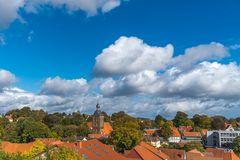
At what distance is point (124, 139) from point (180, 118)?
77.0 m

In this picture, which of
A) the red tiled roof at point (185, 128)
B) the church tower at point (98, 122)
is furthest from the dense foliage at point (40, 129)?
the red tiled roof at point (185, 128)

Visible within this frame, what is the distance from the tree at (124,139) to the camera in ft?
263

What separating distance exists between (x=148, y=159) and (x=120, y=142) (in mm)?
19524

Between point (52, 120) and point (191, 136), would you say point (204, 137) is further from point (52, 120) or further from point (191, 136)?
point (52, 120)

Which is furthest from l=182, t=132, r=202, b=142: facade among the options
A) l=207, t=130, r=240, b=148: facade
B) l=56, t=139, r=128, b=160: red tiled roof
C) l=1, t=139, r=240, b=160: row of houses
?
l=56, t=139, r=128, b=160: red tiled roof

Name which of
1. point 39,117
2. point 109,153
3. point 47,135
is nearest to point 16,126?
point 47,135

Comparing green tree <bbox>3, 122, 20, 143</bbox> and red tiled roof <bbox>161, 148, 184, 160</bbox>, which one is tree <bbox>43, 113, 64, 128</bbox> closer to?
green tree <bbox>3, 122, 20, 143</bbox>

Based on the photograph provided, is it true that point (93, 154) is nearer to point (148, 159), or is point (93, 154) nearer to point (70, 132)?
point (148, 159)

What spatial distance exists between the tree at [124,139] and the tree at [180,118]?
74.4 metres

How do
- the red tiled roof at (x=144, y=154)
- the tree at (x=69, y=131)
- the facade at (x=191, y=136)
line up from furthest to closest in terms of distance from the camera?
the facade at (x=191, y=136), the tree at (x=69, y=131), the red tiled roof at (x=144, y=154)

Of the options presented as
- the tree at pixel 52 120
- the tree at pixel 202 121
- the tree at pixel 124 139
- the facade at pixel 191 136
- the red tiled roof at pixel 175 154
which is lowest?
Answer: the red tiled roof at pixel 175 154

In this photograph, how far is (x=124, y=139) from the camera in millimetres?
80438

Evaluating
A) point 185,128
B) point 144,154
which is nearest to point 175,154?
point 144,154

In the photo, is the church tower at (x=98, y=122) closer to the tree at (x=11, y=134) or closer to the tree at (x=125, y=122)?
the tree at (x=125, y=122)
